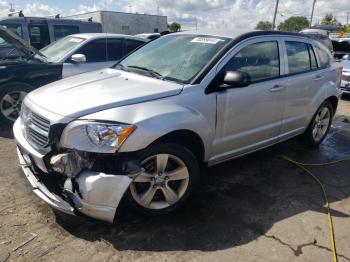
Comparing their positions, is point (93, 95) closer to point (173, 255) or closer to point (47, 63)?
point (173, 255)

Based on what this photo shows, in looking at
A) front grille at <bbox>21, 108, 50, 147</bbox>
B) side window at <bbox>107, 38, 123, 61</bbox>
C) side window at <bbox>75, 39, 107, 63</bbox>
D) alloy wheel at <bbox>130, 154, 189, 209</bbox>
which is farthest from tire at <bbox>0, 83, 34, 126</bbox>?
alloy wheel at <bbox>130, 154, 189, 209</bbox>

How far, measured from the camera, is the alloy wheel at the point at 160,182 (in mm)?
3111

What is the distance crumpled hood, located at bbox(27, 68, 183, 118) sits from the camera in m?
2.95

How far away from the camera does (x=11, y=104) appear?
592cm

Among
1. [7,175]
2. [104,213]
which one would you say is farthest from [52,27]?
[104,213]

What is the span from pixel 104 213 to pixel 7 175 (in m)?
1.92

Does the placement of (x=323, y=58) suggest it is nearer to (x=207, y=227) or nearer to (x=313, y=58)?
(x=313, y=58)

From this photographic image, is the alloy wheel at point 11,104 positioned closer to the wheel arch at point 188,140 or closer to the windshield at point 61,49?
the windshield at point 61,49

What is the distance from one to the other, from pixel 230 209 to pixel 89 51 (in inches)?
178

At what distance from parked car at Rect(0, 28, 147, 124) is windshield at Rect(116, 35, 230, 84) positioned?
2013 mm

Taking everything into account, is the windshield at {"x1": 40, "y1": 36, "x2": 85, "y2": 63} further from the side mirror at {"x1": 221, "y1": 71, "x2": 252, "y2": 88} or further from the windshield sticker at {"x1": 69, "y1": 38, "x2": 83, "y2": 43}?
the side mirror at {"x1": 221, "y1": 71, "x2": 252, "y2": 88}

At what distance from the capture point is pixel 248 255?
2.87 meters

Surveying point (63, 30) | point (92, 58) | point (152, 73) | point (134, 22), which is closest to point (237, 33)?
point (152, 73)

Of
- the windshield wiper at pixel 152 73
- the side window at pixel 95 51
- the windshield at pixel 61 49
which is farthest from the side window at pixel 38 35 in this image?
the windshield wiper at pixel 152 73
